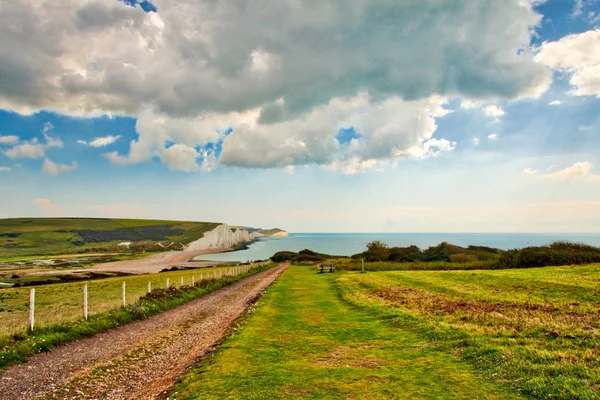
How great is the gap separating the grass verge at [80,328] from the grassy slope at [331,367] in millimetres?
7056

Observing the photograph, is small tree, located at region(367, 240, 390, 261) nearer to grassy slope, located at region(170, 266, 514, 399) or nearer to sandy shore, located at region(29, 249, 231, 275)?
sandy shore, located at region(29, 249, 231, 275)

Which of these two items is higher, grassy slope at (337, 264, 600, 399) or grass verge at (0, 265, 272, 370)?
grassy slope at (337, 264, 600, 399)

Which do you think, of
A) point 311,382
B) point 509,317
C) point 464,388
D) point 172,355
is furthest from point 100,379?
point 509,317

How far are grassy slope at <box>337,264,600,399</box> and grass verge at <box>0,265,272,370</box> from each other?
42.1 ft

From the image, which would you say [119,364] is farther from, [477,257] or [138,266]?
[138,266]

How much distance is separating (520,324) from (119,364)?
13.8m

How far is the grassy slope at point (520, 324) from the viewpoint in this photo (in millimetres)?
7459

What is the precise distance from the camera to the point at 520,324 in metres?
12.2

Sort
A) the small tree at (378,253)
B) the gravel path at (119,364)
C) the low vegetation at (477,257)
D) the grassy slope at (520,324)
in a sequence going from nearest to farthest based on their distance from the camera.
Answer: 1. the grassy slope at (520,324)
2. the gravel path at (119,364)
3. the low vegetation at (477,257)
4. the small tree at (378,253)

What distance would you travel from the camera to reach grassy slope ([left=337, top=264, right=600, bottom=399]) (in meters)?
7.46

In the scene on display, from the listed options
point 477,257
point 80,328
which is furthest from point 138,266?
point 80,328

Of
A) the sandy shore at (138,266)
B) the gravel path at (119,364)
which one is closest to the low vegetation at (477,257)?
the gravel path at (119,364)

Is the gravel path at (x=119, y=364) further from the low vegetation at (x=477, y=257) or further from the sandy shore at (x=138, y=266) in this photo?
the sandy shore at (x=138, y=266)

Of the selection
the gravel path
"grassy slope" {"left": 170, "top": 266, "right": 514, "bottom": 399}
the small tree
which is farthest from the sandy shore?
"grassy slope" {"left": 170, "top": 266, "right": 514, "bottom": 399}
